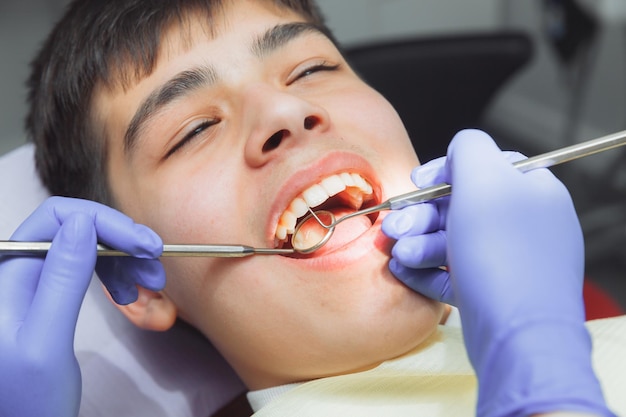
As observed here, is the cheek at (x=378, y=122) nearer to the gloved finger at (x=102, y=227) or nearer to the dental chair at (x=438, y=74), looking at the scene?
the gloved finger at (x=102, y=227)

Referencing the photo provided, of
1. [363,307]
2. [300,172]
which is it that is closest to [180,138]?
[300,172]

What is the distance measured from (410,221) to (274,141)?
24 cm

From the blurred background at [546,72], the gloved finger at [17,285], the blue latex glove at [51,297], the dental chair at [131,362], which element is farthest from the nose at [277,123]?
the blurred background at [546,72]

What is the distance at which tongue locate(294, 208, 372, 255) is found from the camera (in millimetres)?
1130

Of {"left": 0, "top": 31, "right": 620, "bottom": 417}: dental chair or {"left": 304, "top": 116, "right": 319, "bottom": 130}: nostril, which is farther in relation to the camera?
{"left": 0, "top": 31, "right": 620, "bottom": 417}: dental chair

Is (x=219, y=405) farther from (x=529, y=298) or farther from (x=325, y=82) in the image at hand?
(x=529, y=298)

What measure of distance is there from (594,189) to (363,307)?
242cm

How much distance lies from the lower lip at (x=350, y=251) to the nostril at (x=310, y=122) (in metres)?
0.18

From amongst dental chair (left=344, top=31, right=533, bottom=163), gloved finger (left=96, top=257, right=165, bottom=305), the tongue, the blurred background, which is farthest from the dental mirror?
the blurred background

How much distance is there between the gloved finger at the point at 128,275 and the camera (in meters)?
1.11

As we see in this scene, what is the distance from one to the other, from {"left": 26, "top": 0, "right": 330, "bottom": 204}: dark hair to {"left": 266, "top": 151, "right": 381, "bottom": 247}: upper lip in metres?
0.35

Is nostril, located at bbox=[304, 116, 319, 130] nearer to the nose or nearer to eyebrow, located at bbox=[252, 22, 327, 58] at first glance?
the nose

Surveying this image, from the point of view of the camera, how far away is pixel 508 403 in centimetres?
73

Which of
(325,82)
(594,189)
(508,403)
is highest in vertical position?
(325,82)
